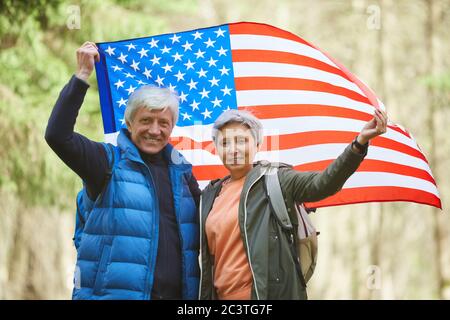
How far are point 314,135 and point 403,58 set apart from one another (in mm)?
14469

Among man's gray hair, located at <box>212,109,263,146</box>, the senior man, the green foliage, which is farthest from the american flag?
the green foliage

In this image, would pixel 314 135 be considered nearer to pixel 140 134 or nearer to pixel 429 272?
pixel 140 134

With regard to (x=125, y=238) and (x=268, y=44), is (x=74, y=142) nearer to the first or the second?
(x=125, y=238)

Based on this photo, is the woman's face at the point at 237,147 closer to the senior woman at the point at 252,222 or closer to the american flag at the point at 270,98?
→ the senior woman at the point at 252,222

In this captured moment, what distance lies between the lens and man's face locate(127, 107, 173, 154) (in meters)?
3.89

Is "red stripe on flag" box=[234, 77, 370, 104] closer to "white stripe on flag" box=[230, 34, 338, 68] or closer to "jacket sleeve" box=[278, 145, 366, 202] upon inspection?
"white stripe on flag" box=[230, 34, 338, 68]

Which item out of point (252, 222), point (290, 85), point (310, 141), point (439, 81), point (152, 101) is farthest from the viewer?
point (439, 81)

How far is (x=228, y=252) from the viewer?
3.69 m

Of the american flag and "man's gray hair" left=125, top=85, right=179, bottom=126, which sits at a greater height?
the american flag

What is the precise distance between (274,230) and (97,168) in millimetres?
1044

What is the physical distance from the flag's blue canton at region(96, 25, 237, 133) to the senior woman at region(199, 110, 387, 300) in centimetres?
137

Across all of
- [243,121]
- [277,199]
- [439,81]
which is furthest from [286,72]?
[439,81]

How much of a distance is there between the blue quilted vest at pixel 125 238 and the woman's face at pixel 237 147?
1.32ft

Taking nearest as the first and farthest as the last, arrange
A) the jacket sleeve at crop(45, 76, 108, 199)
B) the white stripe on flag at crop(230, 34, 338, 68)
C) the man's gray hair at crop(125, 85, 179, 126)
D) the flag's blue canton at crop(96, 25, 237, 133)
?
1. the jacket sleeve at crop(45, 76, 108, 199)
2. the man's gray hair at crop(125, 85, 179, 126)
3. the flag's blue canton at crop(96, 25, 237, 133)
4. the white stripe on flag at crop(230, 34, 338, 68)
